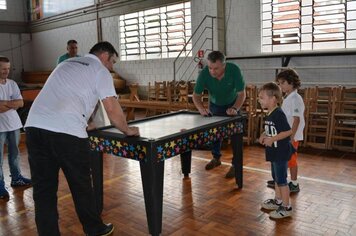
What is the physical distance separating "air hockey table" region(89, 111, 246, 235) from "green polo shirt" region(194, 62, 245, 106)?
589 mm

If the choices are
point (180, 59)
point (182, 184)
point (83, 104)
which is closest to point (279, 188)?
point (182, 184)

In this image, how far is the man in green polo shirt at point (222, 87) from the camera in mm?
3995

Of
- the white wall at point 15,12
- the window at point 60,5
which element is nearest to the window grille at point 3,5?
the white wall at point 15,12

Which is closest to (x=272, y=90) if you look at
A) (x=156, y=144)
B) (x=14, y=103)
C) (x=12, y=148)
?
(x=156, y=144)

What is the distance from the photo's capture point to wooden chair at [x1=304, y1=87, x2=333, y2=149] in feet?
18.2

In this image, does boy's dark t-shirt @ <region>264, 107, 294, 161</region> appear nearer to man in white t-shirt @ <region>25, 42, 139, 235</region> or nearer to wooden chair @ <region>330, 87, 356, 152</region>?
man in white t-shirt @ <region>25, 42, 139, 235</region>

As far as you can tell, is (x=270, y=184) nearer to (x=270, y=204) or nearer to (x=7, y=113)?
(x=270, y=204)

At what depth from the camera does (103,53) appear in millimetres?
2516

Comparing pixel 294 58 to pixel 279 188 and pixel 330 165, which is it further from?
pixel 279 188

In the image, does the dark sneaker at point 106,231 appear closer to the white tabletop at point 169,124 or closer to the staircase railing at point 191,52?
the white tabletop at point 169,124

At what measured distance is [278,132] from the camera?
2.89 m

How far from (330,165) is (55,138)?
3652 mm

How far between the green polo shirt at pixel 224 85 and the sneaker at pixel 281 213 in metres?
1.54

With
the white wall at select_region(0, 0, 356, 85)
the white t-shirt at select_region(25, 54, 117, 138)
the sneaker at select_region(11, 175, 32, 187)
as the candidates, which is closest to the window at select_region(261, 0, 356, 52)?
the white wall at select_region(0, 0, 356, 85)
